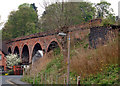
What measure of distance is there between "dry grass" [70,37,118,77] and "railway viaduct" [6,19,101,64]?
665 cm

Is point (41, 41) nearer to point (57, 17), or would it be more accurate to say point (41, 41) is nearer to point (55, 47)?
point (55, 47)

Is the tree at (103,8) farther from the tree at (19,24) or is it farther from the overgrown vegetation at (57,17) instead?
the tree at (19,24)

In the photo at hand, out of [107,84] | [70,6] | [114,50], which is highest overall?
[70,6]

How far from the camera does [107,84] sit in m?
11.2

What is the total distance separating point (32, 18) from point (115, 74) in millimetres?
49643

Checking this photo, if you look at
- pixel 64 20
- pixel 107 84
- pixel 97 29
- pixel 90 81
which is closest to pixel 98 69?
pixel 90 81

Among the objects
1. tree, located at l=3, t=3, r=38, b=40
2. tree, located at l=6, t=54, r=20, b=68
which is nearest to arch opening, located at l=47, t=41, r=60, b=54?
tree, located at l=6, t=54, r=20, b=68

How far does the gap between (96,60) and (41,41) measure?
60.3ft

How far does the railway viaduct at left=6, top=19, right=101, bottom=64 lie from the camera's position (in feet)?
75.2

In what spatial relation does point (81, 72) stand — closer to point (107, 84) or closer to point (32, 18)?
point (107, 84)

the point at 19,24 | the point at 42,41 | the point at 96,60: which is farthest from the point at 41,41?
the point at 19,24

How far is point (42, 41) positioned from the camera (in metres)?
31.6

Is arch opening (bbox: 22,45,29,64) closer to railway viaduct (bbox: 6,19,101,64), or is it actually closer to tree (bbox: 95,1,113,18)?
railway viaduct (bbox: 6,19,101,64)

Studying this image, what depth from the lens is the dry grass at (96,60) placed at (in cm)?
1341
